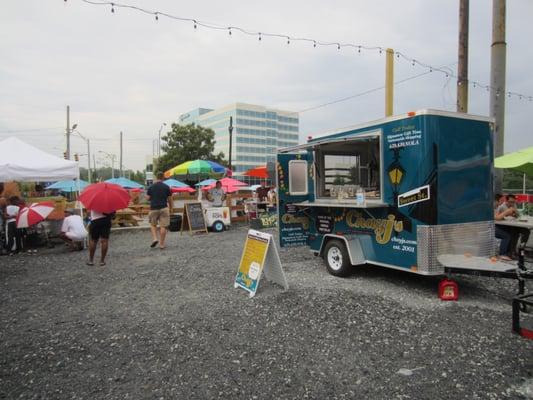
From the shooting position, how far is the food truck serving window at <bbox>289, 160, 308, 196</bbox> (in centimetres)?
696

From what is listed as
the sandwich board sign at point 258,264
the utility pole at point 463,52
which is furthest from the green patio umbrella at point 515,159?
the sandwich board sign at point 258,264

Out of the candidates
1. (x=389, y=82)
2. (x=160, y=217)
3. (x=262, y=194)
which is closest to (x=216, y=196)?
(x=262, y=194)

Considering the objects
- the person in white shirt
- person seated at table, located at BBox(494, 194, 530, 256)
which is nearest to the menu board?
person seated at table, located at BBox(494, 194, 530, 256)

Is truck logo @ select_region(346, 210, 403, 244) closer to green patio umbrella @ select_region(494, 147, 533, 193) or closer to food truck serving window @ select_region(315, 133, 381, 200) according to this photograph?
food truck serving window @ select_region(315, 133, 381, 200)

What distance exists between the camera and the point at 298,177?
700cm

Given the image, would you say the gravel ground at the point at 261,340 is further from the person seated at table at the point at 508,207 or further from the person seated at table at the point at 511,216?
the person seated at table at the point at 508,207

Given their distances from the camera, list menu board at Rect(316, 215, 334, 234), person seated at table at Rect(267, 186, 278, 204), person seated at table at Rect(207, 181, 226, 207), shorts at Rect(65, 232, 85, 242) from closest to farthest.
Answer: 1. menu board at Rect(316, 215, 334, 234)
2. shorts at Rect(65, 232, 85, 242)
3. person seated at table at Rect(207, 181, 226, 207)
4. person seated at table at Rect(267, 186, 278, 204)

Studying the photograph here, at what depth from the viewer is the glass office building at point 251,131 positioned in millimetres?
96500

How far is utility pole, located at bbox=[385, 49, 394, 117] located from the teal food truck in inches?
129

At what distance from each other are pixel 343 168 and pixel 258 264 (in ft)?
8.50

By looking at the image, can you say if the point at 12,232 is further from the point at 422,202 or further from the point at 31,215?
the point at 422,202

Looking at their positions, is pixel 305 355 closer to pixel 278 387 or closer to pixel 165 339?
pixel 278 387

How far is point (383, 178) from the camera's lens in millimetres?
5211

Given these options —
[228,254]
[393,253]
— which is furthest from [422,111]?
[228,254]
